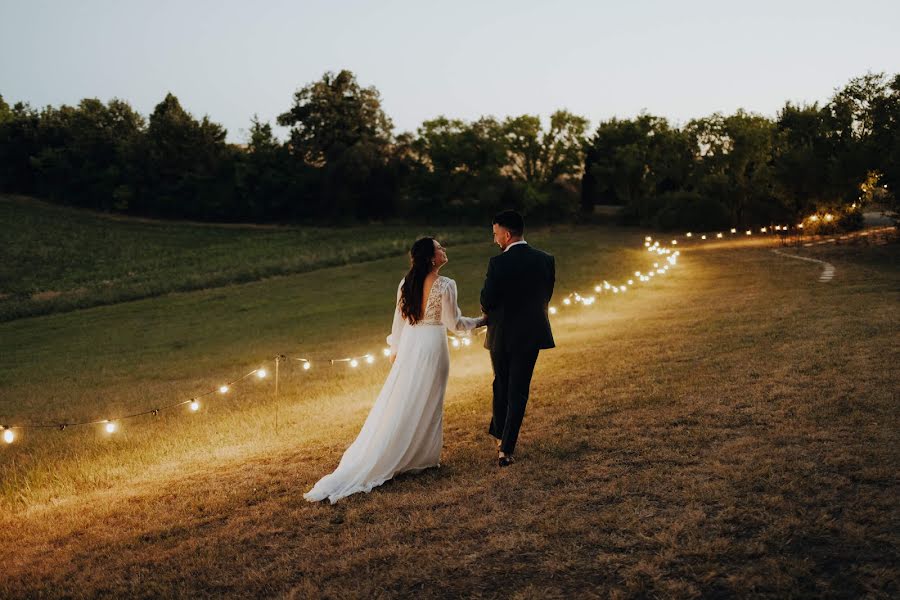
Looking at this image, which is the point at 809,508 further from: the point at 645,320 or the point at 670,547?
the point at 645,320

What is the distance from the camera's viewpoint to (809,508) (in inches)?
200

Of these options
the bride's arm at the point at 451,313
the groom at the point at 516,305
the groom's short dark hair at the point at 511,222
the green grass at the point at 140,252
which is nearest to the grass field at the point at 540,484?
the groom at the point at 516,305

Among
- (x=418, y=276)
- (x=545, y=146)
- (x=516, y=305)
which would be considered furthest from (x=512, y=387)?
(x=545, y=146)

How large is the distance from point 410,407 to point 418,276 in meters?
1.20

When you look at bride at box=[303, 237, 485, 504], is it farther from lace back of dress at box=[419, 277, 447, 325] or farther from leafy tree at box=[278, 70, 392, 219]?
leafy tree at box=[278, 70, 392, 219]

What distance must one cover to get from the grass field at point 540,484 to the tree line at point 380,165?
50123mm

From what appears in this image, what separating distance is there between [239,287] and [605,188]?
46.2 m

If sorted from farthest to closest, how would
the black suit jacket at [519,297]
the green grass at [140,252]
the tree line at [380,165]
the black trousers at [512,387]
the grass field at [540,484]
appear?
the tree line at [380,165] < the green grass at [140,252] < the black trousers at [512,387] < the black suit jacket at [519,297] < the grass field at [540,484]

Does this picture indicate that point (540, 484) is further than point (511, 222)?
No

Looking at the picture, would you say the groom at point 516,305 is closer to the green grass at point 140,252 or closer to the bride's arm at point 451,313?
the bride's arm at point 451,313

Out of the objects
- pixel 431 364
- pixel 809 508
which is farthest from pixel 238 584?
pixel 809 508

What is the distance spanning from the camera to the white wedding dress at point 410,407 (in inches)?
255

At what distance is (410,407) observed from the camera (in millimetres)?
6516

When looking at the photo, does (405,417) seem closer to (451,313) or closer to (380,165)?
(451,313)
